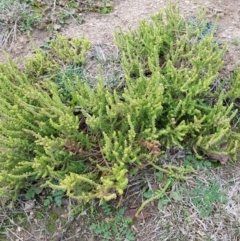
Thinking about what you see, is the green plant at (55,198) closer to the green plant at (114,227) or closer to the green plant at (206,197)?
the green plant at (114,227)

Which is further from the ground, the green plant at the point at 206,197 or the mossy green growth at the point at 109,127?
the mossy green growth at the point at 109,127

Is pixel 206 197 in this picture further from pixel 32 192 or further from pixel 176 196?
pixel 32 192

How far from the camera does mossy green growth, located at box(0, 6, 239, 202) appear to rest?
2.06 metres

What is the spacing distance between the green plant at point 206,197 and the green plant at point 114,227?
1.31 feet

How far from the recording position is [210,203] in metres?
2.20

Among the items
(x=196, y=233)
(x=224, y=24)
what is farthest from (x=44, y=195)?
(x=224, y=24)

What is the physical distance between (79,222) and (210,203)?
0.78m

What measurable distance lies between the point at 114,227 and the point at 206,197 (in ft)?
1.84

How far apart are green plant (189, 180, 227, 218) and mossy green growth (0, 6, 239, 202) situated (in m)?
0.15

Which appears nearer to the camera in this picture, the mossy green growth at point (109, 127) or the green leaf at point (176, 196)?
the mossy green growth at point (109, 127)

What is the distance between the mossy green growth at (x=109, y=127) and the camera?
6.76ft

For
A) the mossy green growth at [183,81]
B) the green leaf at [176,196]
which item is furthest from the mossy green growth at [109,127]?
the green leaf at [176,196]

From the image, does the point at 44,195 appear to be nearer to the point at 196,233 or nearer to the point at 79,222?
the point at 79,222

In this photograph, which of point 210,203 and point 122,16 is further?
point 122,16
